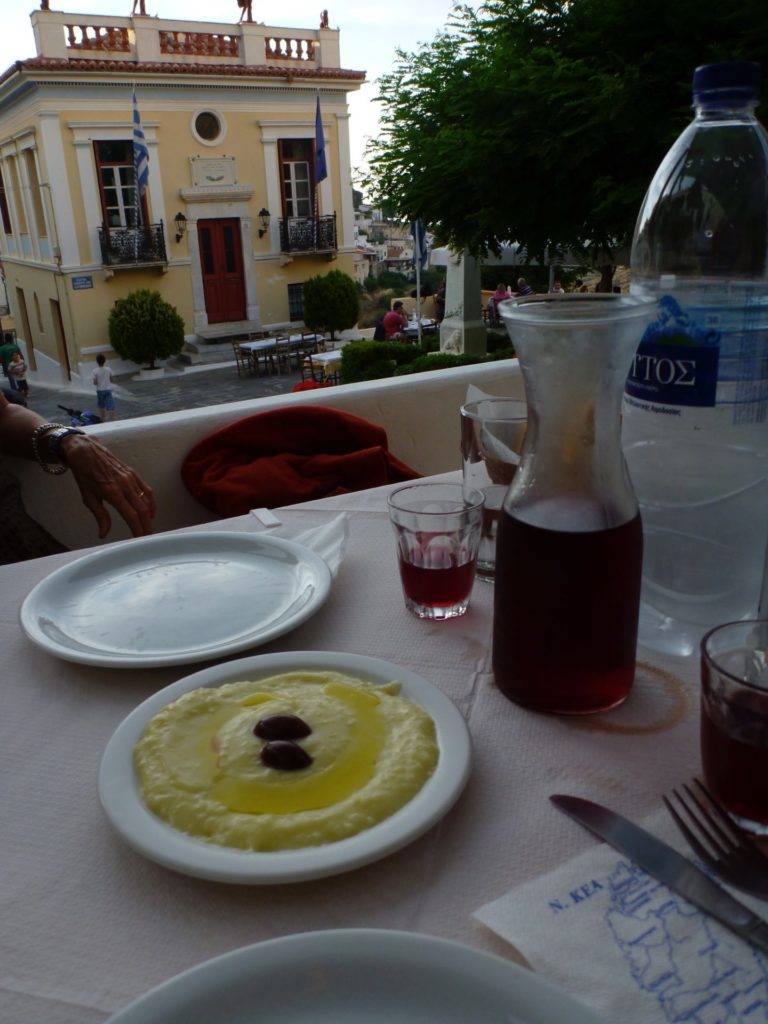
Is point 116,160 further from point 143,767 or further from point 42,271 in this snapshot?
point 143,767

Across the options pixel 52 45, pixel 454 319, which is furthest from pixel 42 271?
pixel 454 319

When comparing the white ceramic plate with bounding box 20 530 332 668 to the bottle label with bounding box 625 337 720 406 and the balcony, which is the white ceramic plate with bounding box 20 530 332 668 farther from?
the balcony

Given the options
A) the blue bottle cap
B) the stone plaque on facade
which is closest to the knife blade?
the blue bottle cap

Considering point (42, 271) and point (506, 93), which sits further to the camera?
point (42, 271)

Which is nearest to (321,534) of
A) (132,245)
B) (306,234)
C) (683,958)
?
(683,958)

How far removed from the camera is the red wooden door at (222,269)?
14883 millimetres

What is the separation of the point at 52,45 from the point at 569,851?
1505cm

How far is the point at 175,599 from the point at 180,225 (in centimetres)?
1482

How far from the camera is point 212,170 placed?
14305mm

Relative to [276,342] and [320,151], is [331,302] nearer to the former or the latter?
[276,342]

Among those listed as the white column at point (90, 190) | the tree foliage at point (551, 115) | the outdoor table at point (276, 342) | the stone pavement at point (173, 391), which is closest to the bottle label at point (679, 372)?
the tree foliage at point (551, 115)

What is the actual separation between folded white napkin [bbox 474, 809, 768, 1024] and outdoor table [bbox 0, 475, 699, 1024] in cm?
2

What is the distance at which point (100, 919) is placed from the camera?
473 millimetres

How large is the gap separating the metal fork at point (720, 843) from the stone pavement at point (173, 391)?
11.3 m
